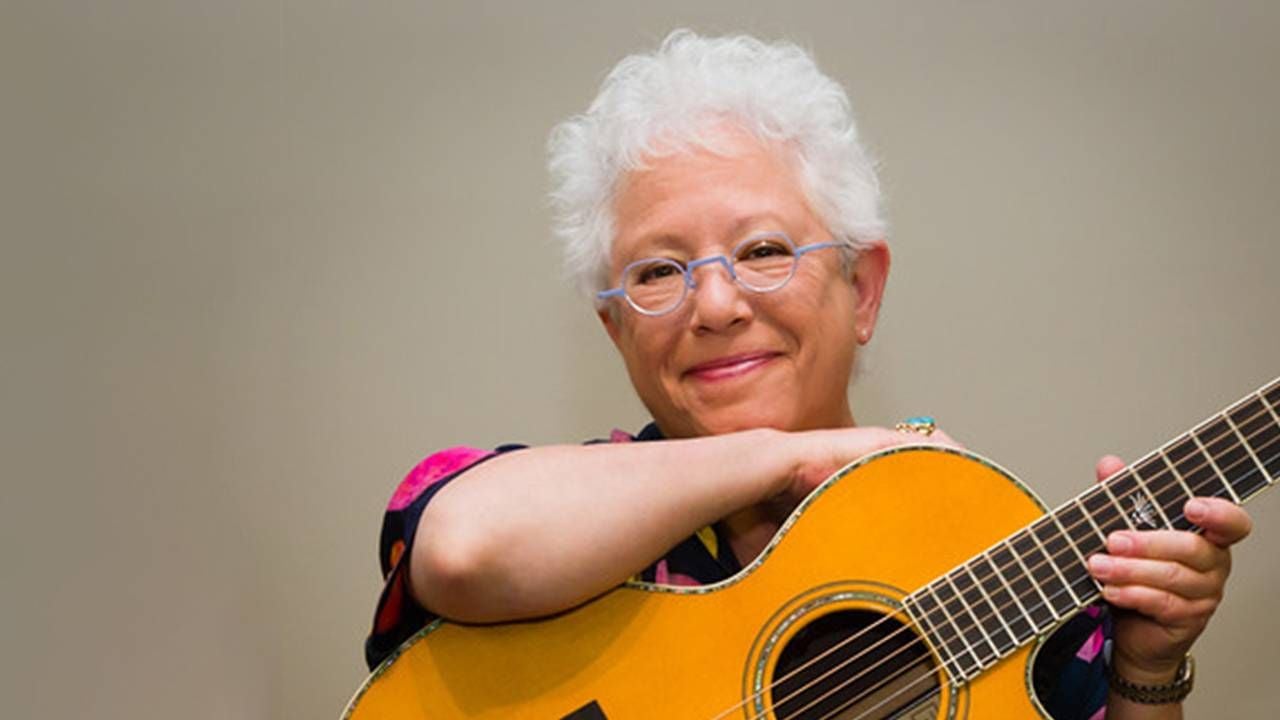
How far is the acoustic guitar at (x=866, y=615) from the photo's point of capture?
1.12 metres

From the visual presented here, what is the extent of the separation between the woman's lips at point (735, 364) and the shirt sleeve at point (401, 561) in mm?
291

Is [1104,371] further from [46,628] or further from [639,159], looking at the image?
[46,628]

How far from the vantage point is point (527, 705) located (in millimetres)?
1135

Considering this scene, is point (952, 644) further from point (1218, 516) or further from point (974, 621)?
point (1218, 516)

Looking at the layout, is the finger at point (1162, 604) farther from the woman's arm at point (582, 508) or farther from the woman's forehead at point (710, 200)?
the woman's forehead at point (710, 200)

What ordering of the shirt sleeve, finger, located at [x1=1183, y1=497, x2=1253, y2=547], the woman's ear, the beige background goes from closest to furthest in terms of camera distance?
finger, located at [x1=1183, y1=497, x2=1253, y2=547], the shirt sleeve, the woman's ear, the beige background

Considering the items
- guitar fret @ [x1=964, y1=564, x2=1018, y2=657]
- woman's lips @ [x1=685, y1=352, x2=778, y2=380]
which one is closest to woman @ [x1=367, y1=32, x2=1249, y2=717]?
woman's lips @ [x1=685, y1=352, x2=778, y2=380]

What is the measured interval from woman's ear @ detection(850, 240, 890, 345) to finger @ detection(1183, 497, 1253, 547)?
485mm

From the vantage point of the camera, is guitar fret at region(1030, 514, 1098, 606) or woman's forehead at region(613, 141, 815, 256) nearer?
guitar fret at region(1030, 514, 1098, 606)

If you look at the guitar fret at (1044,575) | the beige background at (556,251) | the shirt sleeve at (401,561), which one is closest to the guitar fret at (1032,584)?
the guitar fret at (1044,575)

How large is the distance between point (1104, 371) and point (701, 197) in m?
0.95

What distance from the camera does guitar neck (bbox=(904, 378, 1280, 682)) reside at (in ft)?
3.63

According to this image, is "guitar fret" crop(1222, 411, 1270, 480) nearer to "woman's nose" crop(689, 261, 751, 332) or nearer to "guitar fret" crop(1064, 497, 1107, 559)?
"guitar fret" crop(1064, 497, 1107, 559)

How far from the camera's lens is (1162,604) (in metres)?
1.11
